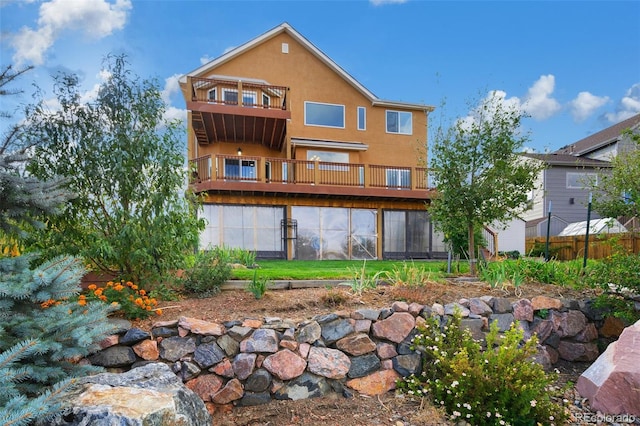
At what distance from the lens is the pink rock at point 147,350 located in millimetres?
3443

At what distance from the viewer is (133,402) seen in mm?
2236

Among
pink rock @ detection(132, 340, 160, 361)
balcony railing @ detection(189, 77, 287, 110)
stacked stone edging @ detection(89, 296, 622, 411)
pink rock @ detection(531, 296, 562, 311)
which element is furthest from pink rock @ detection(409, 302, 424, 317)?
balcony railing @ detection(189, 77, 287, 110)

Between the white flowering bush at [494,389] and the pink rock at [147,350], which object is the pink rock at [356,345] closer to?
the white flowering bush at [494,389]

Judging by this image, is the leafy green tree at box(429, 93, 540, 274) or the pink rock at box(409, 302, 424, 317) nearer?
the pink rock at box(409, 302, 424, 317)

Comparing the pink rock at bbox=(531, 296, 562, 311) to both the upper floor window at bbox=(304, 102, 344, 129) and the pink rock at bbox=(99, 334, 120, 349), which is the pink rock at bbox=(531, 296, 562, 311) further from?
the upper floor window at bbox=(304, 102, 344, 129)

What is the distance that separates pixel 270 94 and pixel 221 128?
277 cm

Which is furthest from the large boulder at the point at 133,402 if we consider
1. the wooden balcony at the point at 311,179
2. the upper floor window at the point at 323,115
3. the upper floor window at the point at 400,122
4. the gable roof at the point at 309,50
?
the upper floor window at the point at 400,122

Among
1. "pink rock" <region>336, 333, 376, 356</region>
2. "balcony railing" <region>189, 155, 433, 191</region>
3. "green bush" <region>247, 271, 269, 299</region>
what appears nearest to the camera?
"pink rock" <region>336, 333, 376, 356</region>

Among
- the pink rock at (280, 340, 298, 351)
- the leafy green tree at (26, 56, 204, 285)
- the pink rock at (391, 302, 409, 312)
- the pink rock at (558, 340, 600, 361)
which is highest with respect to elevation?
the leafy green tree at (26, 56, 204, 285)

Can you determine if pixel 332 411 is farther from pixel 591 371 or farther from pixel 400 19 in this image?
pixel 400 19

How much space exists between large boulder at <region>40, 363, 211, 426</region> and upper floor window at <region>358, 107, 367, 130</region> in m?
15.7

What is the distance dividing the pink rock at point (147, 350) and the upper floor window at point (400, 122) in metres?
15.8

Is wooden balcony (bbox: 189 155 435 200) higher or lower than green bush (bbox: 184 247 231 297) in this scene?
higher

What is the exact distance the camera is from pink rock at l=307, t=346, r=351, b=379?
3.66 m
